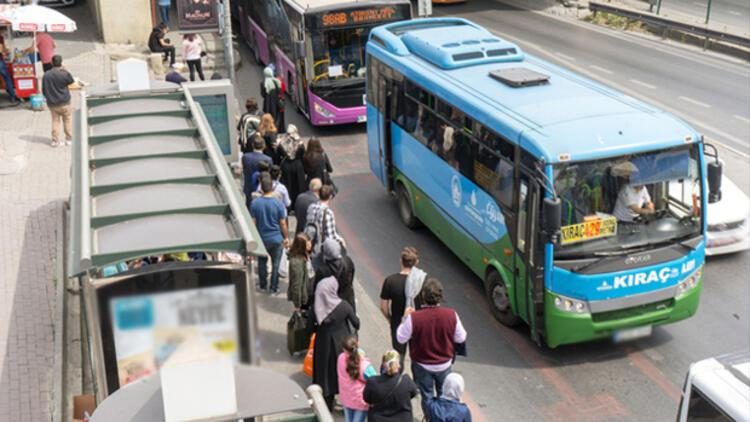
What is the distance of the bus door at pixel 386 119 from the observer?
49.4 feet

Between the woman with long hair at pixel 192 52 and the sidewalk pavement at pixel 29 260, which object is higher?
the woman with long hair at pixel 192 52

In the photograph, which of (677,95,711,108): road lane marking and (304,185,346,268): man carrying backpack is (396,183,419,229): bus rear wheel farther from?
(677,95,711,108): road lane marking

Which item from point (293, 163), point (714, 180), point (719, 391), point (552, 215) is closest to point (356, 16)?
point (293, 163)

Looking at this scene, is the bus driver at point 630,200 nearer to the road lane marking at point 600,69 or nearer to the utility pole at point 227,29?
the utility pole at point 227,29

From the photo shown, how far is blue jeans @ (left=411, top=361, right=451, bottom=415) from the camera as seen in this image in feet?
30.6

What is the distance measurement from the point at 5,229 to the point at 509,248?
8.03 metres

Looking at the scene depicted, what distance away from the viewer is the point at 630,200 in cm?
1038

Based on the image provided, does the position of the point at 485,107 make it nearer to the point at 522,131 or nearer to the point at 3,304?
the point at 522,131

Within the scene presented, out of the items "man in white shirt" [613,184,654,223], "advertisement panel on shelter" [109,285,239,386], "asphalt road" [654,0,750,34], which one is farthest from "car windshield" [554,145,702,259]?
"asphalt road" [654,0,750,34]

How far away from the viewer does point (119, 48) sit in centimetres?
2612

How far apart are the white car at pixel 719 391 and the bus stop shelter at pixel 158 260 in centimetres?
322

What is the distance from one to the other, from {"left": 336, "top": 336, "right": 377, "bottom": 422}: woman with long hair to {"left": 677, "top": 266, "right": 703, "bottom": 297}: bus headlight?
420 centimetres

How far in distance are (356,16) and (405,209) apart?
560 cm

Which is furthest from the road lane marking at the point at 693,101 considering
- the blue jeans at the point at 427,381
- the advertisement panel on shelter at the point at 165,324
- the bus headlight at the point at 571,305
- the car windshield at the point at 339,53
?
the advertisement panel on shelter at the point at 165,324
